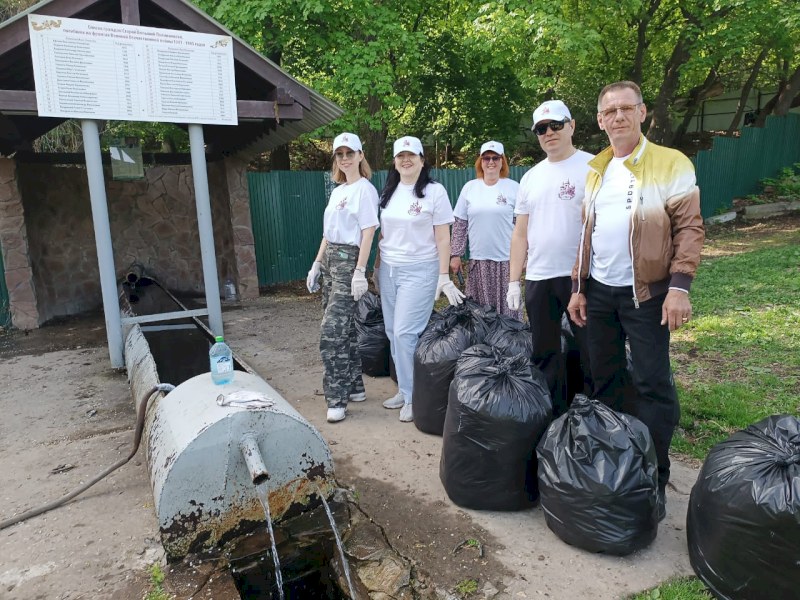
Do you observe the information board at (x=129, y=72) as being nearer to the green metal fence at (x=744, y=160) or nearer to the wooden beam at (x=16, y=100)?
the wooden beam at (x=16, y=100)

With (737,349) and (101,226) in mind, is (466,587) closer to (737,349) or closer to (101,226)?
(737,349)

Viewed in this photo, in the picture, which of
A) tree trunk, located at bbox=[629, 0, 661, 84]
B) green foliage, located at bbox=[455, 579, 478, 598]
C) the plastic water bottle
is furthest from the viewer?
tree trunk, located at bbox=[629, 0, 661, 84]

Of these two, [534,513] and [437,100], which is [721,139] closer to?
[437,100]

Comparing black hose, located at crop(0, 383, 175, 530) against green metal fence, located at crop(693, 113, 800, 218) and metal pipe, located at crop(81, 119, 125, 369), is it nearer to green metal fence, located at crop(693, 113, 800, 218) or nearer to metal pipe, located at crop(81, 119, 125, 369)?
metal pipe, located at crop(81, 119, 125, 369)

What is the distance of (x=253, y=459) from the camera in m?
2.39

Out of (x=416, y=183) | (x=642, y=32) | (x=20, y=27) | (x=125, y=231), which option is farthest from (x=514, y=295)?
(x=642, y=32)

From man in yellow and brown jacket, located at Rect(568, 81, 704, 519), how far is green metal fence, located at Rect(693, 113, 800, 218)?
450 inches

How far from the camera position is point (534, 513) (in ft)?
9.03

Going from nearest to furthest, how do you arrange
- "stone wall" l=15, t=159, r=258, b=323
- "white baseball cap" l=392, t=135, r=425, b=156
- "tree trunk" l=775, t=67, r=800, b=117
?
"white baseball cap" l=392, t=135, r=425, b=156 < "stone wall" l=15, t=159, r=258, b=323 < "tree trunk" l=775, t=67, r=800, b=117

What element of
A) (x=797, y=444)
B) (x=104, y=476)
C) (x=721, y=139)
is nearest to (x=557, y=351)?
(x=797, y=444)

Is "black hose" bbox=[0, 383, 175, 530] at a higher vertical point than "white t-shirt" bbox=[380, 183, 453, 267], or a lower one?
lower

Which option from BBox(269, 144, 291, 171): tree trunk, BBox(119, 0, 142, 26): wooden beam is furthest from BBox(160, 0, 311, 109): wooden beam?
BBox(269, 144, 291, 171): tree trunk

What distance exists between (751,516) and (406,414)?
Answer: 2.30 metres

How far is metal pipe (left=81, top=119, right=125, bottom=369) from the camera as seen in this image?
497 cm
